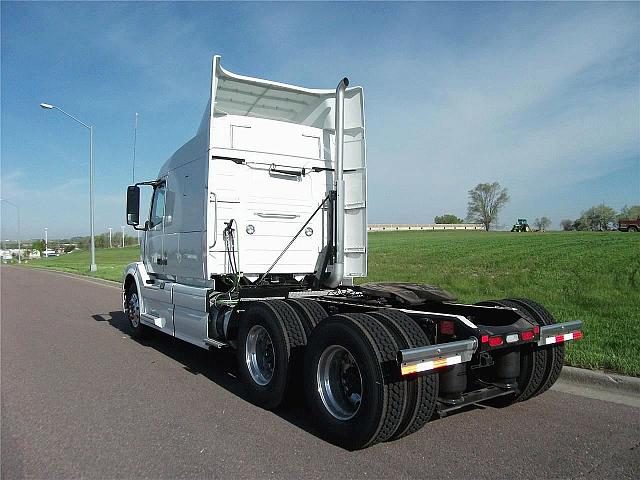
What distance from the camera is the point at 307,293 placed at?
6.45 m

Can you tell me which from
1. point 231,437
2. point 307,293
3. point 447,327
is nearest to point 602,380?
point 447,327

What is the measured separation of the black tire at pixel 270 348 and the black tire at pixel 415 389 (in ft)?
3.76

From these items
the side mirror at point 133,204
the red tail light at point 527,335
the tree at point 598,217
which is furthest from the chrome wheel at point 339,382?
the tree at point 598,217

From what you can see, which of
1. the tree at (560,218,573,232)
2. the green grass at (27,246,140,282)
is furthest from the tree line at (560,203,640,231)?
the green grass at (27,246,140,282)

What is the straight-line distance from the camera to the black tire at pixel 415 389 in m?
3.93

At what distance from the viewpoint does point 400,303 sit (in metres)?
5.57

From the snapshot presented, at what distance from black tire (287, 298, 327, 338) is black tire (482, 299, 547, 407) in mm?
1840

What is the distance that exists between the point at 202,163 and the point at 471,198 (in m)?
102

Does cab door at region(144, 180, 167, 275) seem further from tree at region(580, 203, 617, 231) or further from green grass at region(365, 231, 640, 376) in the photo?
tree at region(580, 203, 617, 231)

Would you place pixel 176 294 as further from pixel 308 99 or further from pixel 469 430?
pixel 469 430

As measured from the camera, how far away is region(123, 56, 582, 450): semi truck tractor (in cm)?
409

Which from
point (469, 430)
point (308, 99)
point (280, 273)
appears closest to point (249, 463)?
point (469, 430)

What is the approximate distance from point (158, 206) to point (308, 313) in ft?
13.9

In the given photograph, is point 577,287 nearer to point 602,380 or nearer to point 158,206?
point 602,380
